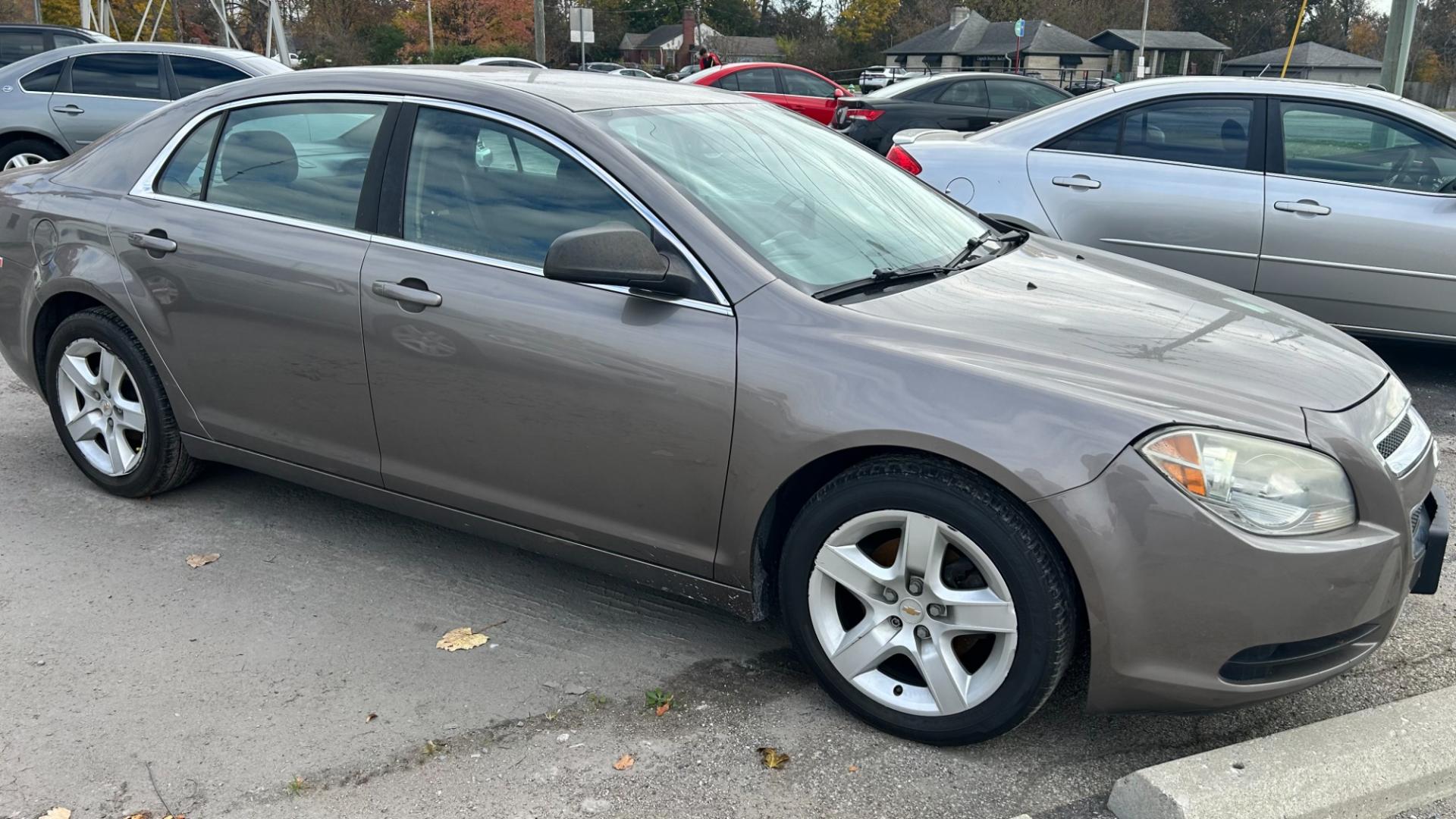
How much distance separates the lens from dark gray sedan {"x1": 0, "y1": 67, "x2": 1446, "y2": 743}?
103 inches

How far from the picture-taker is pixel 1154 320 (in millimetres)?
3188

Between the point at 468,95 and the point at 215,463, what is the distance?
2.15m

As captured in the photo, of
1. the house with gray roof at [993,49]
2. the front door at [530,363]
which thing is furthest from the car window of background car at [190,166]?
the house with gray roof at [993,49]

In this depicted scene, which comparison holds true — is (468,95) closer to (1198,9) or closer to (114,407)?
(114,407)

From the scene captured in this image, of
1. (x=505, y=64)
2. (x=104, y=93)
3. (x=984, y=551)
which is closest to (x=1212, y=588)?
(x=984, y=551)

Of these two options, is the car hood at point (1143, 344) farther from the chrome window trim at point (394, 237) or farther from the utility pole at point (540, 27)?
the utility pole at point (540, 27)

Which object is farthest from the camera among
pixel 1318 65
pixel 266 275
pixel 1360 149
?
pixel 1318 65

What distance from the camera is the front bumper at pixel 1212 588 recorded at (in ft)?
8.32

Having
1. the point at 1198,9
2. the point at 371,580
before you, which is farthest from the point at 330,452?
the point at 1198,9

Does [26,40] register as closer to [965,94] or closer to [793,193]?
[965,94]

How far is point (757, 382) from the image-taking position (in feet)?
9.64

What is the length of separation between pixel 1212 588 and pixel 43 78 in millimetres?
11361

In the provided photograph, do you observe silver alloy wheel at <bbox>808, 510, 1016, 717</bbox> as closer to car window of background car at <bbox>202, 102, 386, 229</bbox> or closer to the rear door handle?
the rear door handle

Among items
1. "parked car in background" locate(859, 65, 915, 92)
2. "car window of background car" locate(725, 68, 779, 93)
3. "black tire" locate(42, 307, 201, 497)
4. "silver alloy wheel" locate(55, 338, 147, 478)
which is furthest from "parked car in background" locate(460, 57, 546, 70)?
"parked car in background" locate(859, 65, 915, 92)
